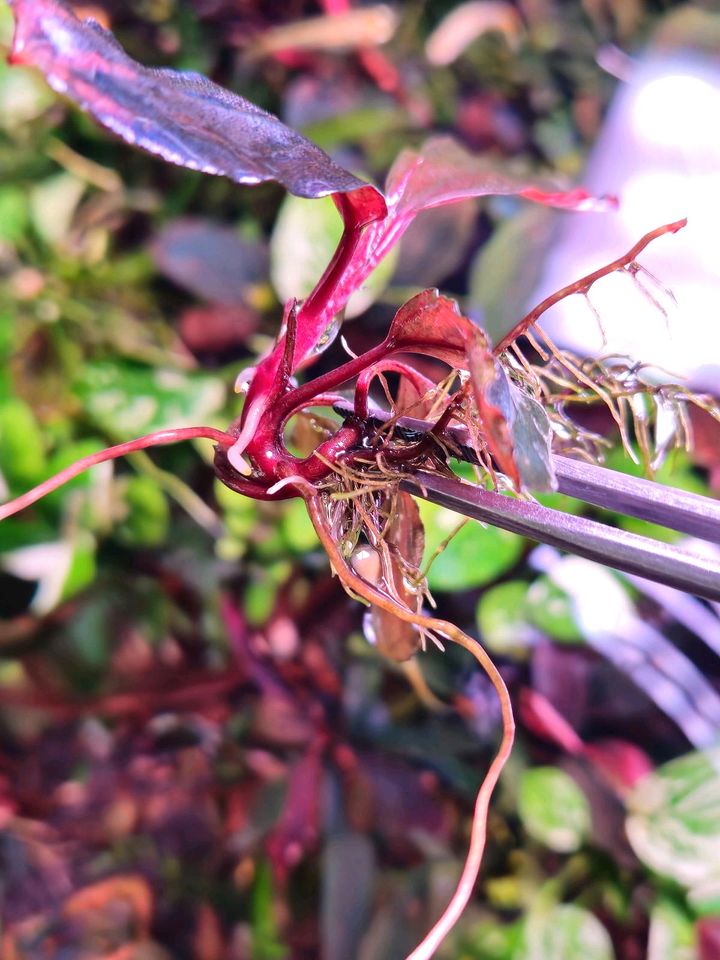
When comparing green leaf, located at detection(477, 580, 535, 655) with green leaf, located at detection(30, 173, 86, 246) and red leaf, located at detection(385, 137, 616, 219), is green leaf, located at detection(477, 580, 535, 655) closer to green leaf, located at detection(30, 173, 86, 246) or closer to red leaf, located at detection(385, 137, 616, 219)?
red leaf, located at detection(385, 137, 616, 219)

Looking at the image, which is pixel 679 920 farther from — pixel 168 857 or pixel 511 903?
pixel 168 857

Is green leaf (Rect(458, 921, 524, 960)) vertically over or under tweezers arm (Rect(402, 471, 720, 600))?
under

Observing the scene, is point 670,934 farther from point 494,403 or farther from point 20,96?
point 20,96

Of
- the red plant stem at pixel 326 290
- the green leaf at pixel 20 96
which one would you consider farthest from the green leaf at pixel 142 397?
the red plant stem at pixel 326 290

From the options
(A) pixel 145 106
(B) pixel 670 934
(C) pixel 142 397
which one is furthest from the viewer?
(C) pixel 142 397

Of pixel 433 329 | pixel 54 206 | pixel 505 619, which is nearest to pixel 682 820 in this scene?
pixel 505 619

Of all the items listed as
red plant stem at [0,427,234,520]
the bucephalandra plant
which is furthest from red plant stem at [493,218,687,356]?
red plant stem at [0,427,234,520]

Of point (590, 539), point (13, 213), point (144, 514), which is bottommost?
point (144, 514)
